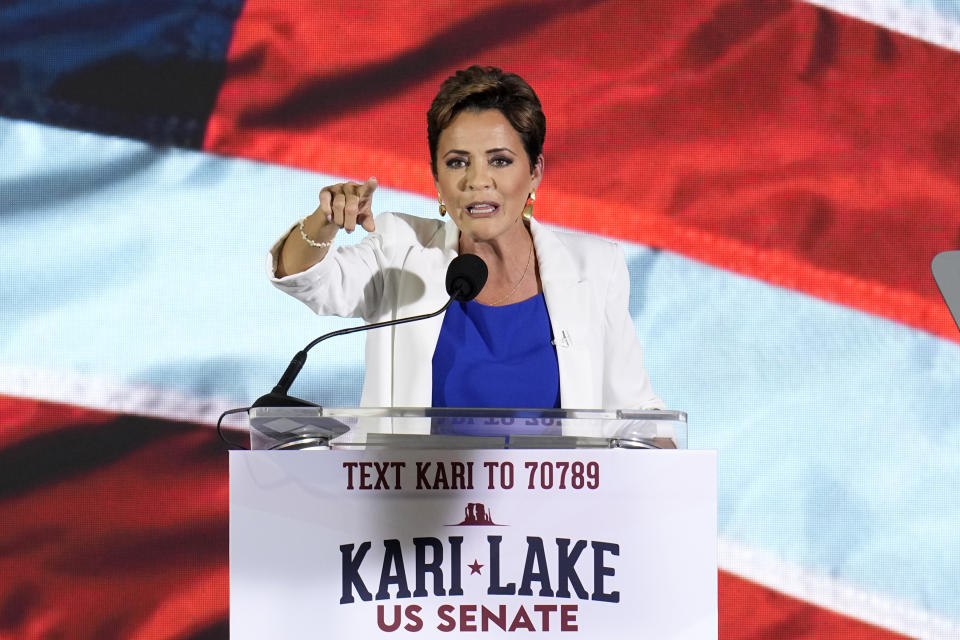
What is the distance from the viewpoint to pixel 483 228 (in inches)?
65.1

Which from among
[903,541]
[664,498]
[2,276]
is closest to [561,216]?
[903,541]

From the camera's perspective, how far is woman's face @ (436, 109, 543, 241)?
163 centimetres

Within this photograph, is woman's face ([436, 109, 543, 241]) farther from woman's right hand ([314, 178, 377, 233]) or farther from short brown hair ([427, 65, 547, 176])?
woman's right hand ([314, 178, 377, 233])

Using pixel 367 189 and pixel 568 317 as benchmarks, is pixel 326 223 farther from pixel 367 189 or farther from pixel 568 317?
pixel 568 317

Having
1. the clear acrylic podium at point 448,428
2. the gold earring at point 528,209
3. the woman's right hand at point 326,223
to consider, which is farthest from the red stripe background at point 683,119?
the clear acrylic podium at point 448,428

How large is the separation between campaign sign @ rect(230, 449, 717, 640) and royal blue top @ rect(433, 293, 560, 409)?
53cm

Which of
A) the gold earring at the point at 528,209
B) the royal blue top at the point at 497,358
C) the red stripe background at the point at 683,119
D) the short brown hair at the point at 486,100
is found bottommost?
the royal blue top at the point at 497,358

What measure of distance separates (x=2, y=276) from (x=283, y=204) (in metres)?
0.72

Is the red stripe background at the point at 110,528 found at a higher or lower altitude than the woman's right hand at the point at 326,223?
lower

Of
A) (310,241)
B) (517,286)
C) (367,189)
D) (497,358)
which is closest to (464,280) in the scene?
(367,189)

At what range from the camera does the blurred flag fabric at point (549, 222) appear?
8.50 ft

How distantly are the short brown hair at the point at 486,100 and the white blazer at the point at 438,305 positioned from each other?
0.45ft

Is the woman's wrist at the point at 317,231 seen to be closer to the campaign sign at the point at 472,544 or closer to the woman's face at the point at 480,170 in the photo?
the woman's face at the point at 480,170

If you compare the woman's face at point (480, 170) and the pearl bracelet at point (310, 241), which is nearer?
the pearl bracelet at point (310, 241)
